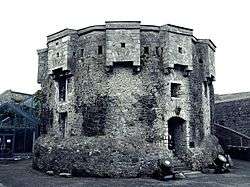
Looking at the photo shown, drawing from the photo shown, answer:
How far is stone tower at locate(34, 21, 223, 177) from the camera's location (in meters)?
14.3

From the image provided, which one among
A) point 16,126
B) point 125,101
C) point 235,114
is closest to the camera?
point 125,101

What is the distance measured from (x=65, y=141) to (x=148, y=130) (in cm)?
474

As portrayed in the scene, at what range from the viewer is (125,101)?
49.7 ft

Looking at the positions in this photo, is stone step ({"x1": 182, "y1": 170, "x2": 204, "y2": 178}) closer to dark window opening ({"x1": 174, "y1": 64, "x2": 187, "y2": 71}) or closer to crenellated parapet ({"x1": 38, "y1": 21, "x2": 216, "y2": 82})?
crenellated parapet ({"x1": 38, "y1": 21, "x2": 216, "y2": 82})

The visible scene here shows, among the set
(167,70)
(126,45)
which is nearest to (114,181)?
(167,70)

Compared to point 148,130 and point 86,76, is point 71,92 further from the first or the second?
point 148,130

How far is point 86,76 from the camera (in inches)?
628

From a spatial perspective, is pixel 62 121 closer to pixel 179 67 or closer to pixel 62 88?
pixel 62 88

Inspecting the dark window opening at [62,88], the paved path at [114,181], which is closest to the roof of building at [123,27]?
the dark window opening at [62,88]

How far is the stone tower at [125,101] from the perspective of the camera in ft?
46.8

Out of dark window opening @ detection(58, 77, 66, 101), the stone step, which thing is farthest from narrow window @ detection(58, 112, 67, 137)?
the stone step

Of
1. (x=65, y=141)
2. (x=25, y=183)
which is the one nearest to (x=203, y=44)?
(x=65, y=141)

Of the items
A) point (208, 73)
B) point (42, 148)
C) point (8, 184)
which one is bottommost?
point (8, 184)

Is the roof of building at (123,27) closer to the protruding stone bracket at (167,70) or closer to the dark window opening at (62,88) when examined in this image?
the protruding stone bracket at (167,70)
